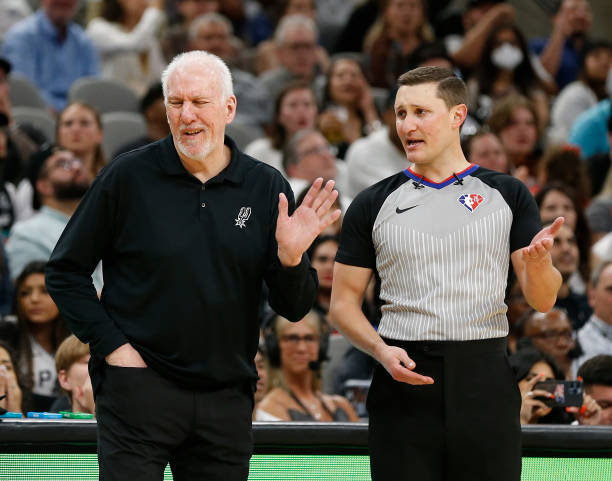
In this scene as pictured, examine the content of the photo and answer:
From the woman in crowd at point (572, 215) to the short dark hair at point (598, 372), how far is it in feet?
7.60

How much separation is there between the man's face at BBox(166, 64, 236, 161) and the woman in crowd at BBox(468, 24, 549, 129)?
6.92 m

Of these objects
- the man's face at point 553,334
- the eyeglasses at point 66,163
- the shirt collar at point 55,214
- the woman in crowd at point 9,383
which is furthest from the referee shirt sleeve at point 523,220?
the eyeglasses at point 66,163

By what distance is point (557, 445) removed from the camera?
4035 millimetres

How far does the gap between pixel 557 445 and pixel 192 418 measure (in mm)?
1438

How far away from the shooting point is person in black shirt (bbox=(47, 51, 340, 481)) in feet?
10.8

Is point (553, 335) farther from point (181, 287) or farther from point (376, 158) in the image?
point (181, 287)

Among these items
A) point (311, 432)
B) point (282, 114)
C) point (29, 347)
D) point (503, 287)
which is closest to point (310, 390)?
point (29, 347)

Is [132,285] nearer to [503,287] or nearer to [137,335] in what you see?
[137,335]

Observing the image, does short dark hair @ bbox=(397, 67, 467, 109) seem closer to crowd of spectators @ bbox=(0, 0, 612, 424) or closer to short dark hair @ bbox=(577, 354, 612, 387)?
crowd of spectators @ bbox=(0, 0, 612, 424)

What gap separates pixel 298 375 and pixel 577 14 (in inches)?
262

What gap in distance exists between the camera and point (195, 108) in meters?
3.34

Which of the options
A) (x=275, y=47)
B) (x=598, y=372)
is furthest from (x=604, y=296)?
(x=275, y=47)

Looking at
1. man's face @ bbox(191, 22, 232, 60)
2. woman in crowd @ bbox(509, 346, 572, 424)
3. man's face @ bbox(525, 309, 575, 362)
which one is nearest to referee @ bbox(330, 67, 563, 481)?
woman in crowd @ bbox(509, 346, 572, 424)

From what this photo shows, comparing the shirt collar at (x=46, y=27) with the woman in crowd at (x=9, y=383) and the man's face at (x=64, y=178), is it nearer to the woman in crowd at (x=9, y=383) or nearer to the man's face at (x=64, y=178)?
the man's face at (x=64, y=178)
